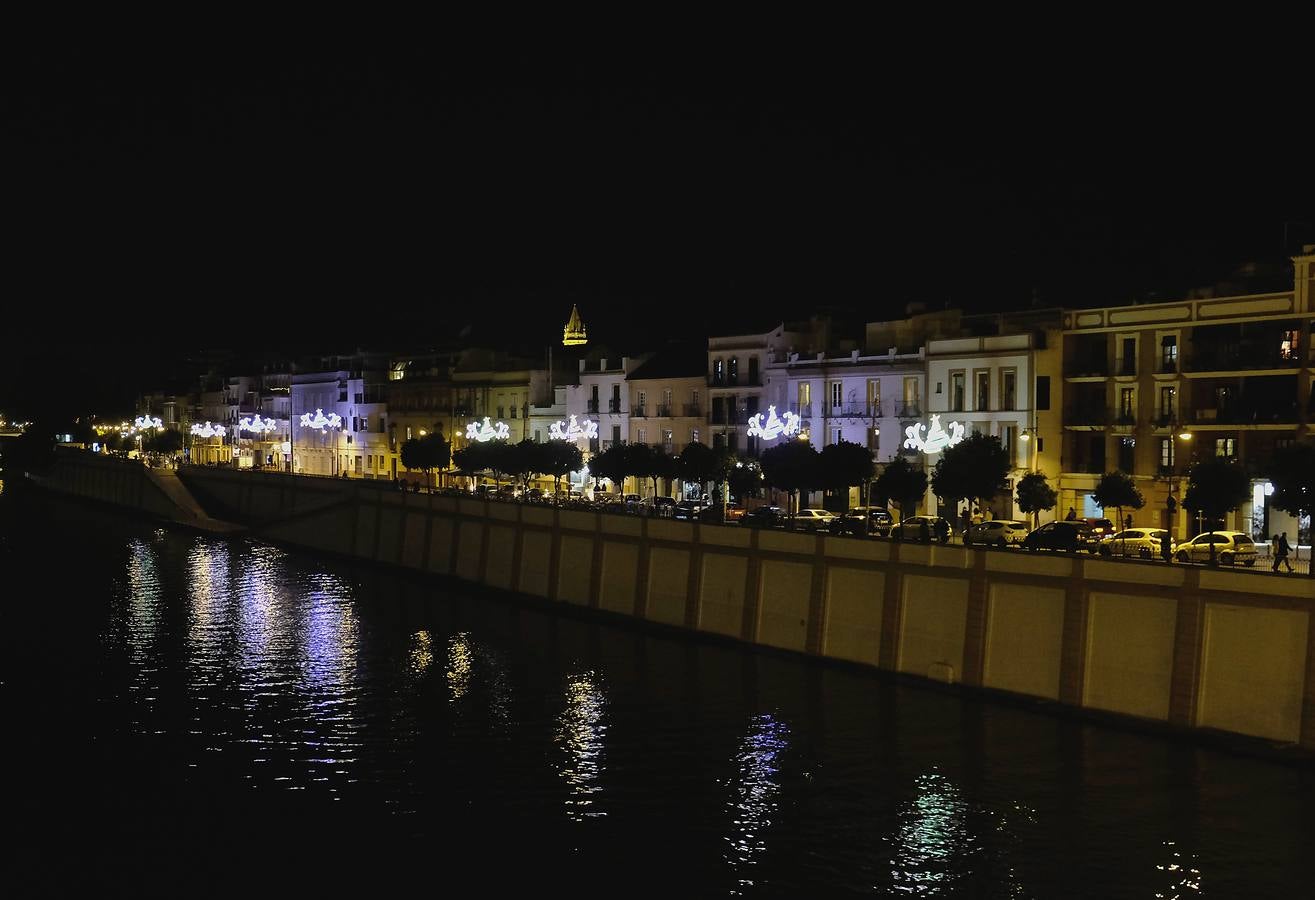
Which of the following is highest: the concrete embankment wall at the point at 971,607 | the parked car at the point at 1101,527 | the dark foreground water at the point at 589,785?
the parked car at the point at 1101,527

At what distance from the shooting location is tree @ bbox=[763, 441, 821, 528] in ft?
228

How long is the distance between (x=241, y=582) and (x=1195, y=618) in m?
53.1

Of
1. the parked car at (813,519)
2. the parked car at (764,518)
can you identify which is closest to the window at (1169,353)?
the parked car at (813,519)

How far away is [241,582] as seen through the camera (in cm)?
7538

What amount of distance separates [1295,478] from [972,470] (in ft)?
51.5

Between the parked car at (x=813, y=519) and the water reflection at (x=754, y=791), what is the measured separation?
21.6 meters

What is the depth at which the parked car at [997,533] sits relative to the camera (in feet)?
182

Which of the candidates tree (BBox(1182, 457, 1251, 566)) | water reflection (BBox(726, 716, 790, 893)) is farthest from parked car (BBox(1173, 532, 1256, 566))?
water reflection (BBox(726, 716, 790, 893))

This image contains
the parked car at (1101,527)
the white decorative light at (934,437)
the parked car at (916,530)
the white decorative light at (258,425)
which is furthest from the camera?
the white decorative light at (258,425)

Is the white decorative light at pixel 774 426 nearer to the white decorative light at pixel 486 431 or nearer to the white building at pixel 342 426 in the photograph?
the white decorative light at pixel 486 431

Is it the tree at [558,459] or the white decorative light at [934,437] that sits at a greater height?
the white decorative light at [934,437]

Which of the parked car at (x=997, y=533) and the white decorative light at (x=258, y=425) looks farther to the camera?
the white decorative light at (x=258, y=425)

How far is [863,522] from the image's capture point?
61094mm

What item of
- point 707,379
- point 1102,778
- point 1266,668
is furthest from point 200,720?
point 707,379
